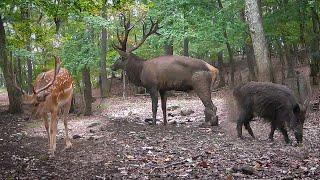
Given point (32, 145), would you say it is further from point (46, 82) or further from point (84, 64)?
point (84, 64)

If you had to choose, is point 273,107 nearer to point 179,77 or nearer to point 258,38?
point 258,38


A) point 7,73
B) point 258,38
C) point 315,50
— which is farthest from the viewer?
point 315,50

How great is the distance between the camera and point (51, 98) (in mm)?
8320

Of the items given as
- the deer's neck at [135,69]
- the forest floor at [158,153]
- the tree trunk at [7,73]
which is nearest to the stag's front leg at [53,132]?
the forest floor at [158,153]

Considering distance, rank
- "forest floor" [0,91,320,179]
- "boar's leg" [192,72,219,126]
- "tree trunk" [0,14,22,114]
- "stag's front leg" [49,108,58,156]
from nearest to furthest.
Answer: "forest floor" [0,91,320,179], "stag's front leg" [49,108,58,156], "boar's leg" [192,72,219,126], "tree trunk" [0,14,22,114]

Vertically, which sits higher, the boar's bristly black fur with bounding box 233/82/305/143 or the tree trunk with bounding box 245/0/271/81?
the tree trunk with bounding box 245/0/271/81

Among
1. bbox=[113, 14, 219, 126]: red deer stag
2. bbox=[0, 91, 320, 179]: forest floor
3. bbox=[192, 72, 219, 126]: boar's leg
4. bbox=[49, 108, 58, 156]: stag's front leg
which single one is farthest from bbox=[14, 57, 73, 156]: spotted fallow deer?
bbox=[192, 72, 219, 126]: boar's leg

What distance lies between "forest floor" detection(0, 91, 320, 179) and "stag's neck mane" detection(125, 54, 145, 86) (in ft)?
4.25

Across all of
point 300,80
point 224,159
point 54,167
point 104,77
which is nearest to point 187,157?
point 224,159

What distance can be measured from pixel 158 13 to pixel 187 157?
11966 mm

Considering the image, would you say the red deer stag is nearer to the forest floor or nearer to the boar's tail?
the forest floor

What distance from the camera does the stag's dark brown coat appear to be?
11.7 meters

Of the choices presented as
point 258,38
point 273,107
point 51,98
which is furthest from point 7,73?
point 273,107

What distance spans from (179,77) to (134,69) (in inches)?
56.3
